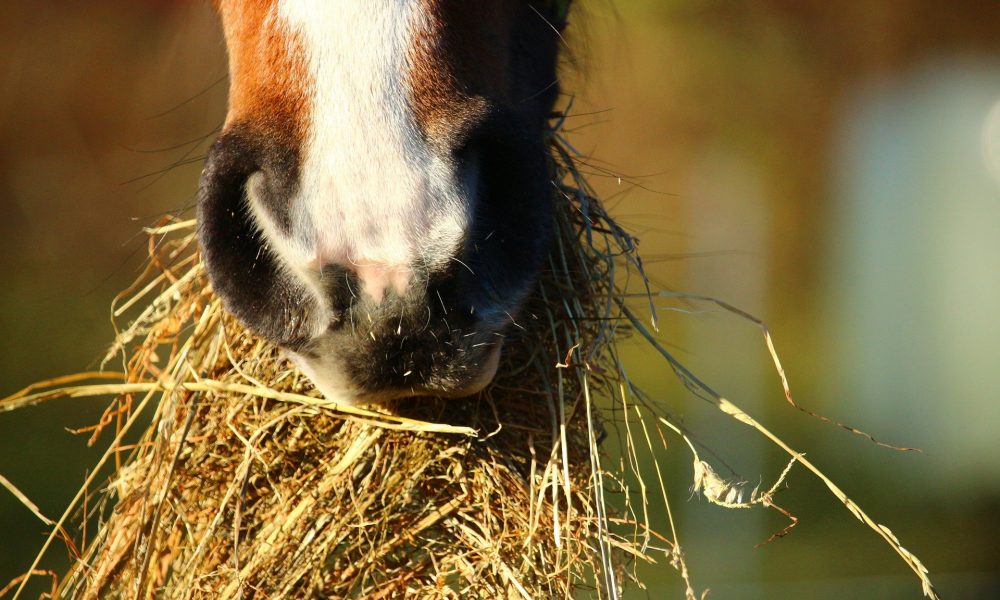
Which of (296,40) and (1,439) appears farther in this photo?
(1,439)

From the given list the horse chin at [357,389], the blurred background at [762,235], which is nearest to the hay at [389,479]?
the horse chin at [357,389]

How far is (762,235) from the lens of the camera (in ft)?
15.1

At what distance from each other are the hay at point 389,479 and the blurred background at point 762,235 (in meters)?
2.44

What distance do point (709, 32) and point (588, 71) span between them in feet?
13.6

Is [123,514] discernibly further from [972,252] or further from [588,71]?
[972,252]

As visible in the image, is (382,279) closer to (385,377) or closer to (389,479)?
(385,377)

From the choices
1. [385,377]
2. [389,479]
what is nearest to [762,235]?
[389,479]

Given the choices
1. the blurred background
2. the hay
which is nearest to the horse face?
the hay

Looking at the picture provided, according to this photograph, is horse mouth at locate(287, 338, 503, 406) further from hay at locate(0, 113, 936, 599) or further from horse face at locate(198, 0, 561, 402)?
hay at locate(0, 113, 936, 599)

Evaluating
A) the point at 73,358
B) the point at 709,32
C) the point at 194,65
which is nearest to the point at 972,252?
the point at 709,32

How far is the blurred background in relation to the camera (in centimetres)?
388

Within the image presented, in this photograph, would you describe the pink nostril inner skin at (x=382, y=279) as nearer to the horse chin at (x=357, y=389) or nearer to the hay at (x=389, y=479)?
the horse chin at (x=357, y=389)

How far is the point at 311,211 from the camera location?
29.6 inches

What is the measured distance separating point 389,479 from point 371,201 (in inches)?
14.4
